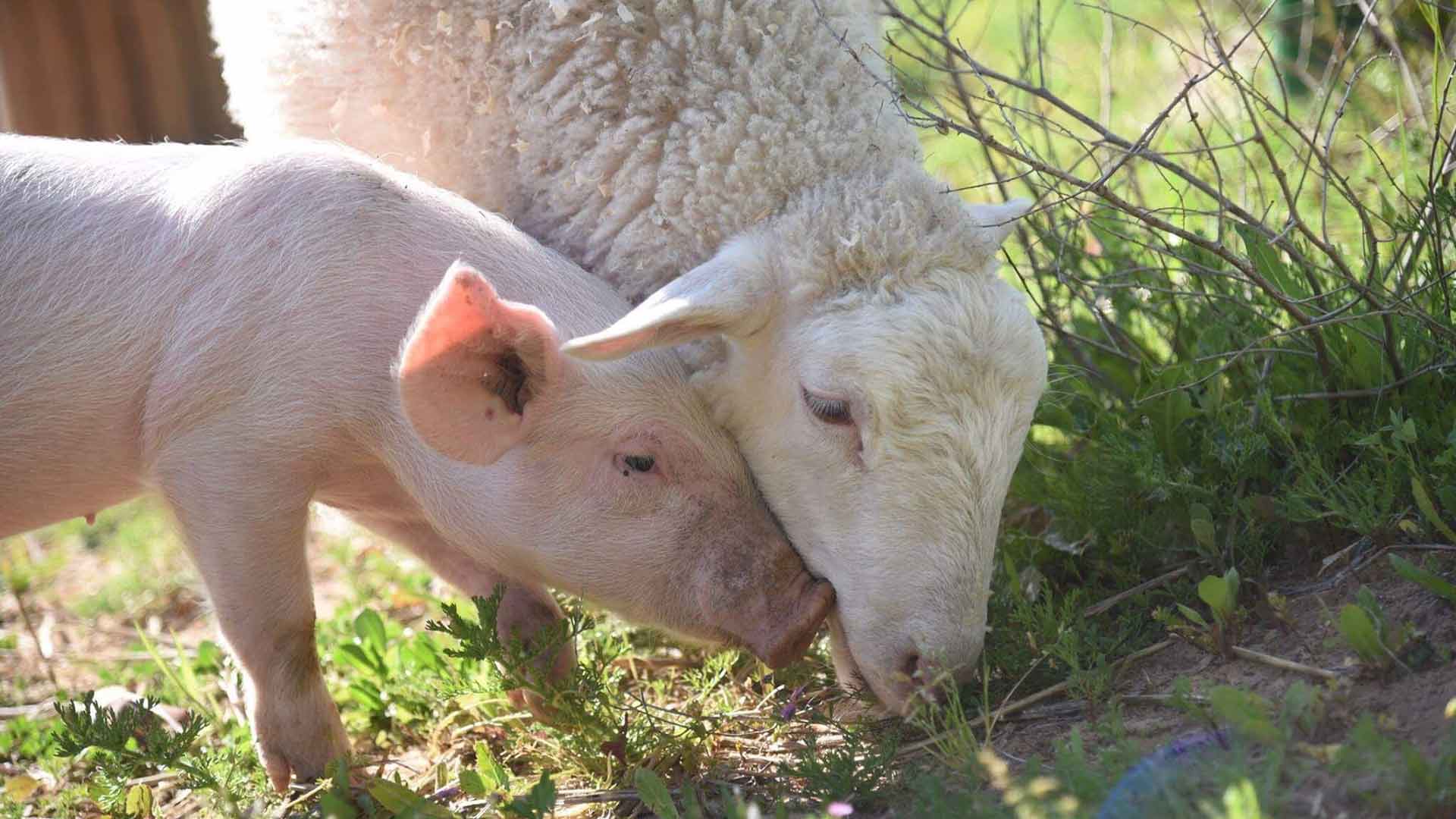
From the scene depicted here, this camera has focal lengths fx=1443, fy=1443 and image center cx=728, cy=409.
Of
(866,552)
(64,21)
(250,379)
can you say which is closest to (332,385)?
(250,379)

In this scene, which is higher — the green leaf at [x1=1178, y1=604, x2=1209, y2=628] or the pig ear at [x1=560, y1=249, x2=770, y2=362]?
the pig ear at [x1=560, y1=249, x2=770, y2=362]

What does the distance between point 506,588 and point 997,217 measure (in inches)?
58.0

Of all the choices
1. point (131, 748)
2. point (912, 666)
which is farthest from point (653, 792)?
point (131, 748)

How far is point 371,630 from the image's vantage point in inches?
155

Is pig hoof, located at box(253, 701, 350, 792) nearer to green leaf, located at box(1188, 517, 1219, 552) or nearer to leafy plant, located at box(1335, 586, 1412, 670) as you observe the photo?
green leaf, located at box(1188, 517, 1219, 552)

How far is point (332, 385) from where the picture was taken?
3084 millimetres

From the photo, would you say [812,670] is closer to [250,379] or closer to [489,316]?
[489,316]

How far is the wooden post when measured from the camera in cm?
636

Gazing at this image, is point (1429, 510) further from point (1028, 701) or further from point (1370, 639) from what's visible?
point (1028, 701)

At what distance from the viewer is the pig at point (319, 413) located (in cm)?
306

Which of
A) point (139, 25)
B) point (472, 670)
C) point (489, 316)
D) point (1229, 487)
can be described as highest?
point (139, 25)

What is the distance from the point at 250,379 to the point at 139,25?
439cm

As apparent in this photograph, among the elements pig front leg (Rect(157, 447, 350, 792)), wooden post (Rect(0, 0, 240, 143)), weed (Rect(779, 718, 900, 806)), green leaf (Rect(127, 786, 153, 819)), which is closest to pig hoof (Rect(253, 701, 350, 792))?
pig front leg (Rect(157, 447, 350, 792))

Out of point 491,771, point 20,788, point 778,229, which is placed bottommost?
Answer: point 20,788
